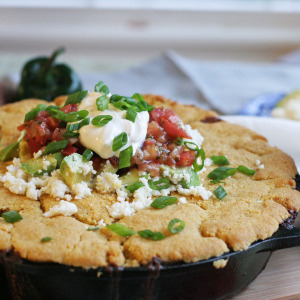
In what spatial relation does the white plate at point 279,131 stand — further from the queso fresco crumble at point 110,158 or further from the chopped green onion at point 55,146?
the chopped green onion at point 55,146

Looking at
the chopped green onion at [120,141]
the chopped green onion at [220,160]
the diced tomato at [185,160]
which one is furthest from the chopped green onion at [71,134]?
the chopped green onion at [220,160]

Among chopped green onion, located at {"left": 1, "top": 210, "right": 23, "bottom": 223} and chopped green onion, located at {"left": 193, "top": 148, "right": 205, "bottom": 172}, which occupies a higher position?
chopped green onion, located at {"left": 193, "top": 148, "right": 205, "bottom": 172}

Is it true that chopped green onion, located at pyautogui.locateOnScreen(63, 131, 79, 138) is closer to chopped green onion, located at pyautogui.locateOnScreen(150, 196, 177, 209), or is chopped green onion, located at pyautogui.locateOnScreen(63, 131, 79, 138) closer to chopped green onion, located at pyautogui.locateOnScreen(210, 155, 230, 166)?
chopped green onion, located at pyautogui.locateOnScreen(150, 196, 177, 209)

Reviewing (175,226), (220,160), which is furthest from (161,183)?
(220,160)

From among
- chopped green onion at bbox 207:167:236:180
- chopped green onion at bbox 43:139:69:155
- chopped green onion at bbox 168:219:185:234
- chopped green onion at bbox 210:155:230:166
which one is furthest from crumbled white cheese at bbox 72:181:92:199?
chopped green onion at bbox 210:155:230:166

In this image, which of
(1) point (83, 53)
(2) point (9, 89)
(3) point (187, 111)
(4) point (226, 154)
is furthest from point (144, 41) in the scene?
(4) point (226, 154)
